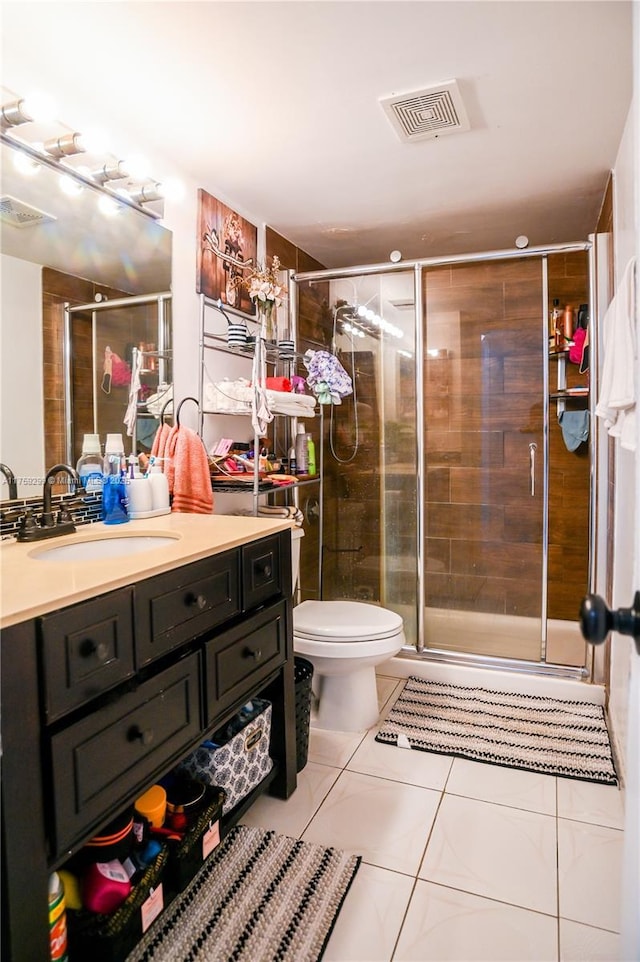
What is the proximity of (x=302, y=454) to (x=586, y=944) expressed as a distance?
2007 mm

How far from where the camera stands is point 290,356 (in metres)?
2.69

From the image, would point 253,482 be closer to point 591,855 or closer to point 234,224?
point 234,224

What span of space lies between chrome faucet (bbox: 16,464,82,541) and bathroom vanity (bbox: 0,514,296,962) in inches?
1.9

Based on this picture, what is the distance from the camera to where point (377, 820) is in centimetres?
176

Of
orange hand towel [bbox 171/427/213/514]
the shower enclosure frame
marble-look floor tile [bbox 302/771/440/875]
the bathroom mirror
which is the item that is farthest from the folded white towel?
marble-look floor tile [bbox 302/771/440/875]

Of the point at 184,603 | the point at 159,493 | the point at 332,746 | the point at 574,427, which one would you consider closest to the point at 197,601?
the point at 184,603

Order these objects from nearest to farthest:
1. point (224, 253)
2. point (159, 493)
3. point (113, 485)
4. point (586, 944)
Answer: point (586, 944), point (113, 485), point (159, 493), point (224, 253)

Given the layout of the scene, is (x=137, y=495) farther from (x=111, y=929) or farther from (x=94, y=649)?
(x=111, y=929)

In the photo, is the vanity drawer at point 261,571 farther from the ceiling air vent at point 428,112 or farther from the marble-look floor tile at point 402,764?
the ceiling air vent at point 428,112

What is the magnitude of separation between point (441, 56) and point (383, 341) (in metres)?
1.54

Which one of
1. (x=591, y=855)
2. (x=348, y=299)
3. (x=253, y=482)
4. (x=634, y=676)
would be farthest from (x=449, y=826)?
(x=348, y=299)

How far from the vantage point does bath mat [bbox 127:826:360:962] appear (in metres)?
1.31

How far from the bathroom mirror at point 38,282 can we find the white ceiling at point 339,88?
0.28 meters

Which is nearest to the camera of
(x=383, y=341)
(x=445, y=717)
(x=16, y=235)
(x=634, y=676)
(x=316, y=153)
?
(x=634, y=676)
